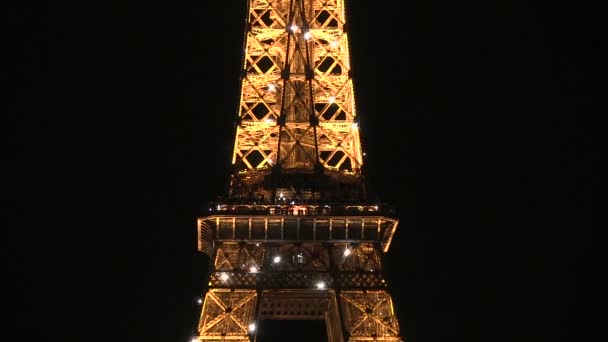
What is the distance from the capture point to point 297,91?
4531cm

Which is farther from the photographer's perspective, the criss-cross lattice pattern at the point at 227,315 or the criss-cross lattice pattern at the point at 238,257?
the criss-cross lattice pattern at the point at 238,257

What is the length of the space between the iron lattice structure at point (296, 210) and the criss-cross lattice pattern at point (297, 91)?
0.18ft

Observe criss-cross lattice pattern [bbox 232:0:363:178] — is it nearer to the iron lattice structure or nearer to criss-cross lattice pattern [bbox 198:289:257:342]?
the iron lattice structure

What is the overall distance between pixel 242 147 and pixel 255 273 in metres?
7.32

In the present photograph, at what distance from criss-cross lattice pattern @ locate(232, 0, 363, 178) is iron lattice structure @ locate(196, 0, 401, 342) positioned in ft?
0.18

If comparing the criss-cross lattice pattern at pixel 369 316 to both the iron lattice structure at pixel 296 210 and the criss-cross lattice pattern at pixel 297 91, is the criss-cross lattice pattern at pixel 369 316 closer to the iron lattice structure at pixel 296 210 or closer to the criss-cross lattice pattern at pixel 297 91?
the iron lattice structure at pixel 296 210

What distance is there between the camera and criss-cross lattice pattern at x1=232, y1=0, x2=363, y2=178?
142 feet

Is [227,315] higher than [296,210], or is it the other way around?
[296,210]

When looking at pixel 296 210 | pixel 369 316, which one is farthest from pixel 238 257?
pixel 369 316

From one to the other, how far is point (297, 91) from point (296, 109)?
0.92 m

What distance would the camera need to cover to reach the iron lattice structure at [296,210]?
3728cm

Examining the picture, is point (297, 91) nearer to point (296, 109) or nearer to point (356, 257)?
point (296, 109)

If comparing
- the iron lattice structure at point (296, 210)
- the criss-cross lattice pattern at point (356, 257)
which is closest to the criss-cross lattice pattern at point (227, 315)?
the iron lattice structure at point (296, 210)

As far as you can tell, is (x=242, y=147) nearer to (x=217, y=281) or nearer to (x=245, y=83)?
(x=245, y=83)
